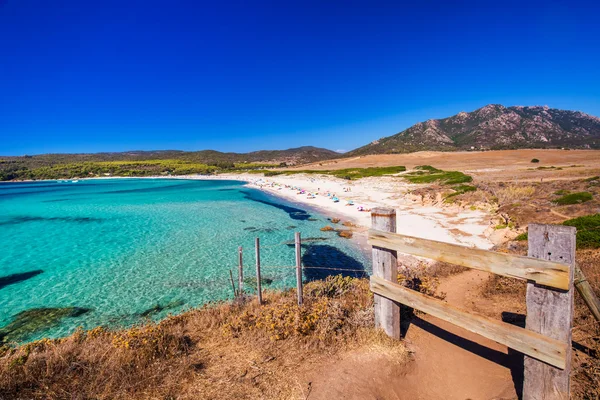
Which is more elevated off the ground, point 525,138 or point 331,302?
point 525,138

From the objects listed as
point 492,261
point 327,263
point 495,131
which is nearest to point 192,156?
point 495,131

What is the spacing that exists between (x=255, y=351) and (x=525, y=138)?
143 m

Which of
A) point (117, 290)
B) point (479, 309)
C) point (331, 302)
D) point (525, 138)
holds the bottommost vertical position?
point (117, 290)

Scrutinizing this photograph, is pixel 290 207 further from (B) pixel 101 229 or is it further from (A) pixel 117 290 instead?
(A) pixel 117 290

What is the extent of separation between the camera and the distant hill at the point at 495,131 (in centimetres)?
11169

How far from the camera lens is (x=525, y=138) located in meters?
114

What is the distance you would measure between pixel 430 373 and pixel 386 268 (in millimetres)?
1574

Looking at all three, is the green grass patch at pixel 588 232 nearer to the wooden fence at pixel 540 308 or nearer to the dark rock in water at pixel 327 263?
the dark rock in water at pixel 327 263

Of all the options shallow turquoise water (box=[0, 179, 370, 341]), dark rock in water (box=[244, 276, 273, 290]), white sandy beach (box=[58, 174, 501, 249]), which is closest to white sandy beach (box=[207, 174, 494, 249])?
white sandy beach (box=[58, 174, 501, 249])

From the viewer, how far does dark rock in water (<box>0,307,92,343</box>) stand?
28.8ft

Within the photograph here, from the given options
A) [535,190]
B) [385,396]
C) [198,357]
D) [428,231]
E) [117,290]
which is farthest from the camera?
[535,190]

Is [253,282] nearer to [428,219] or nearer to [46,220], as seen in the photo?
[428,219]

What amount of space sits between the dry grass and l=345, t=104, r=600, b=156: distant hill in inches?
4329

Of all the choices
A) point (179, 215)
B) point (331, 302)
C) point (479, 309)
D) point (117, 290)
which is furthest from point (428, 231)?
point (179, 215)
